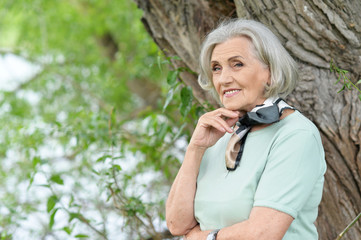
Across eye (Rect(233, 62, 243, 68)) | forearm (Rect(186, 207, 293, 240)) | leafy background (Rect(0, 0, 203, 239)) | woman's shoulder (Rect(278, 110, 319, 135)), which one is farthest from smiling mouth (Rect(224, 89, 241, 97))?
leafy background (Rect(0, 0, 203, 239))

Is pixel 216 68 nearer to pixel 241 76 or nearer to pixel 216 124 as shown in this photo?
pixel 241 76

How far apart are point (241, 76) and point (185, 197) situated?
0.58 m

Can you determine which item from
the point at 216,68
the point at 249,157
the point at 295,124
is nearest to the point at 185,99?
the point at 216,68

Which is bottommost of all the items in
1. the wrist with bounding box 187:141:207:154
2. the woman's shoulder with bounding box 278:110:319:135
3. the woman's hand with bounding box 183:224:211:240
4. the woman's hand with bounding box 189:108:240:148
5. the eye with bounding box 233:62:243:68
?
the woman's hand with bounding box 183:224:211:240

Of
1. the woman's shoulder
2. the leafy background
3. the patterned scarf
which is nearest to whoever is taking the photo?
the woman's shoulder

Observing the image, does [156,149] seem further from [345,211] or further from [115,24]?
[115,24]

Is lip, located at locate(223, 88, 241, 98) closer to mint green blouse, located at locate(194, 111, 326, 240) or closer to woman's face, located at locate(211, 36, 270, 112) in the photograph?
woman's face, located at locate(211, 36, 270, 112)

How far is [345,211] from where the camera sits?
270cm

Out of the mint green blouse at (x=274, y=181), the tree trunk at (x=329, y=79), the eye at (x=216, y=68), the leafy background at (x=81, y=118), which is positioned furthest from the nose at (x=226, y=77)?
the leafy background at (x=81, y=118)

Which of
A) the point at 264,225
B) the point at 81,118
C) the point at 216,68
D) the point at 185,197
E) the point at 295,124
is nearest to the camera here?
the point at 264,225

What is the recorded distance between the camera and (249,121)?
6.89 feet

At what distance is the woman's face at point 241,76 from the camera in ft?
7.06

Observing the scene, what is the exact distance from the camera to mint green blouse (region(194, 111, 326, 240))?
1.84 meters

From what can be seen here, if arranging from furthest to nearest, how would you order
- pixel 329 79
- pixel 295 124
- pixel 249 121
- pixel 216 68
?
pixel 329 79
pixel 216 68
pixel 249 121
pixel 295 124
